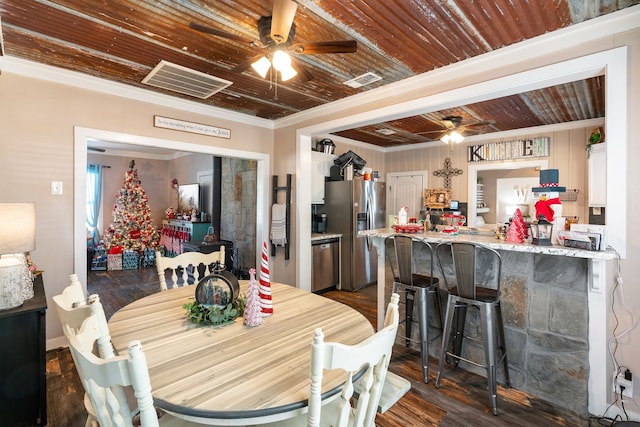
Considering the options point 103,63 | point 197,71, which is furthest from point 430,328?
point 103,63

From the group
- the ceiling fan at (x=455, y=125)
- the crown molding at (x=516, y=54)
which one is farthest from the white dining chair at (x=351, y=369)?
the ceiling fan at (x=455, y=125)

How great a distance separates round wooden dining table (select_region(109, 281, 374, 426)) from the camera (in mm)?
954

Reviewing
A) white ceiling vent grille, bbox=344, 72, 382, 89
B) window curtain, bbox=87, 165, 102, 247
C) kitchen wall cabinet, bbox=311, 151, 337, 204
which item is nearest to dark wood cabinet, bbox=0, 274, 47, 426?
white ceiling vent grille, bbox=344, 72, 382, 89

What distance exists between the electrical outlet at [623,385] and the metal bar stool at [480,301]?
605 millimetres

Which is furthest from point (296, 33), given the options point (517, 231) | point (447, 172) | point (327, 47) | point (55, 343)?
point (447, 172)

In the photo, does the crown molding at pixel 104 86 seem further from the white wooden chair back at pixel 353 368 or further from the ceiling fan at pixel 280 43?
the white wooden chair back at pixel 353 368

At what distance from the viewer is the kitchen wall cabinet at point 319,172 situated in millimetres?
4938

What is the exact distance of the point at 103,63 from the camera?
2664 mm

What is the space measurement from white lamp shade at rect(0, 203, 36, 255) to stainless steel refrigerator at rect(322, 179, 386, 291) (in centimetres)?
373

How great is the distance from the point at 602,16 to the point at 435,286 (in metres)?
2.13

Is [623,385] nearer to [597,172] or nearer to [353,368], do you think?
[353,368]

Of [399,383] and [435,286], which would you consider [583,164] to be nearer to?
[435,286]

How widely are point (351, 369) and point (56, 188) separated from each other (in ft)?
10.7

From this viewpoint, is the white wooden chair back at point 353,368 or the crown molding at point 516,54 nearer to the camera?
the white wooden chair back at point 353,368
